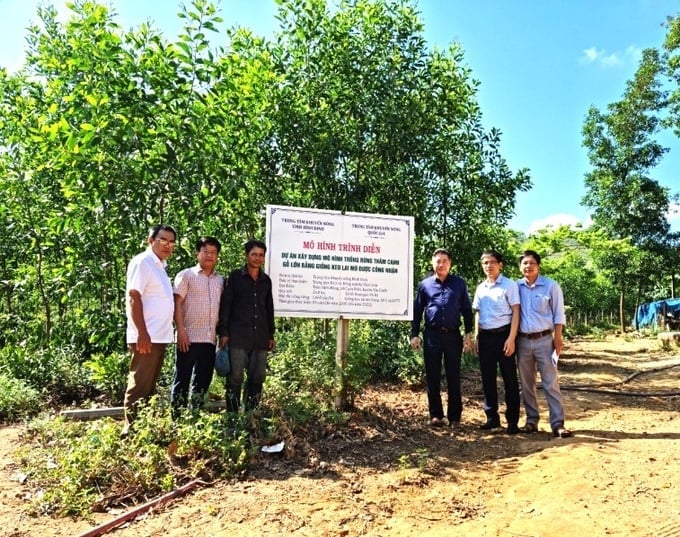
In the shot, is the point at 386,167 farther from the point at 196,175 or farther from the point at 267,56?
the point at 196,175

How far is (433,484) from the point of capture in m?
3.80

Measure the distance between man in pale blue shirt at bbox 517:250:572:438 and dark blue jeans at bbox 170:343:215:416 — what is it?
9.49 feet

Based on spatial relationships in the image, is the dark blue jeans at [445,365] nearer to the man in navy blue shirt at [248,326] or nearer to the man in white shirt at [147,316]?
the man in navy blue shirt at [248,326]

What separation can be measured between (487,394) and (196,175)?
363cm

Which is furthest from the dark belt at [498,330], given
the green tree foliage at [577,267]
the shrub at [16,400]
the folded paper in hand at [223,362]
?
the green tree foliage at [577,267]

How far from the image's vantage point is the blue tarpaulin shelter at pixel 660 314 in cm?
2513

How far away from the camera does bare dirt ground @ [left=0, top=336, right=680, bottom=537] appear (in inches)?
122

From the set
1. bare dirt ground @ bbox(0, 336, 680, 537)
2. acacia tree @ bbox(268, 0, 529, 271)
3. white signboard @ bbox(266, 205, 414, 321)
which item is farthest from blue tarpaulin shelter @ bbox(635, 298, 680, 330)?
white signboard @ bbox(266, 205, 414, 321)

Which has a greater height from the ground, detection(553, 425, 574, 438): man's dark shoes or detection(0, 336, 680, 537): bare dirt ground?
detection(553, 425, 574, 438): man's dark shoes

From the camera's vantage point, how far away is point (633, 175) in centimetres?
2398

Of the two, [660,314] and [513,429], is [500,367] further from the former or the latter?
[660,314]

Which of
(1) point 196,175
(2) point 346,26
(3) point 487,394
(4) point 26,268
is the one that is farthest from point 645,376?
(4) point 26,268

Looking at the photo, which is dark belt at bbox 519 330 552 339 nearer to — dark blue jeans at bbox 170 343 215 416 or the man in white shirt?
dark blue jeans at bbox 170 343 215 416

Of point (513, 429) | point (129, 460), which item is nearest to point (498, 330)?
point (513, 429)
